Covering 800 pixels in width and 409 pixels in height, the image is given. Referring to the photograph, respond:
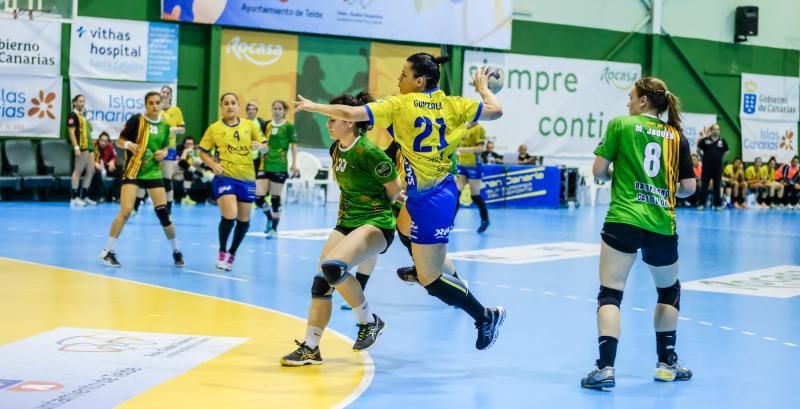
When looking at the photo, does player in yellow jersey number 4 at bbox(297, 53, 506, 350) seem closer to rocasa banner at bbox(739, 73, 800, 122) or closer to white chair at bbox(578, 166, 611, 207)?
white chair at bbox(578, 166, 611, 207)

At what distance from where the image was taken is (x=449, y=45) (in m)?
25.7

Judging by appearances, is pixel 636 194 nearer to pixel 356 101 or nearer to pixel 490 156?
pixel 356 101

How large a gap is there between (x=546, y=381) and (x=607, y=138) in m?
1.47

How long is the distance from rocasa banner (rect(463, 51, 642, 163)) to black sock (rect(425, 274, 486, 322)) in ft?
64.6

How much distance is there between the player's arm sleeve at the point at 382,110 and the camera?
20.1 feet

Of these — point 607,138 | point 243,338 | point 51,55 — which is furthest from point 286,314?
point 51,55

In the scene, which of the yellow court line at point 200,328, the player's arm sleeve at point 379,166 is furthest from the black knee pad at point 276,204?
the player's arm sleeve at point 379,166

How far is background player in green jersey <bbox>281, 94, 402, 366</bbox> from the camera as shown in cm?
642

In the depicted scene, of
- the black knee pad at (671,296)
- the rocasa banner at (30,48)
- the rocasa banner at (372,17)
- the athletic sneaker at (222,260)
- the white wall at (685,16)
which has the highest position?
the white wall at (685,16)

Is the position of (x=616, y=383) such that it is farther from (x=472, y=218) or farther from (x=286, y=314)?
(x=472, y=218)

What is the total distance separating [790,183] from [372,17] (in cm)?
1245

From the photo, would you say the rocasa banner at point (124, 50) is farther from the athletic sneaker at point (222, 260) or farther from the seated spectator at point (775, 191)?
the seated spectator at point (775, 191)

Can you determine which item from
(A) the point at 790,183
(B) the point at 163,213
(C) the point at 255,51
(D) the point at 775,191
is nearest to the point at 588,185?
(D) the point at 775,191

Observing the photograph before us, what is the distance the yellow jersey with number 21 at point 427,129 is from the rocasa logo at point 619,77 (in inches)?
908
